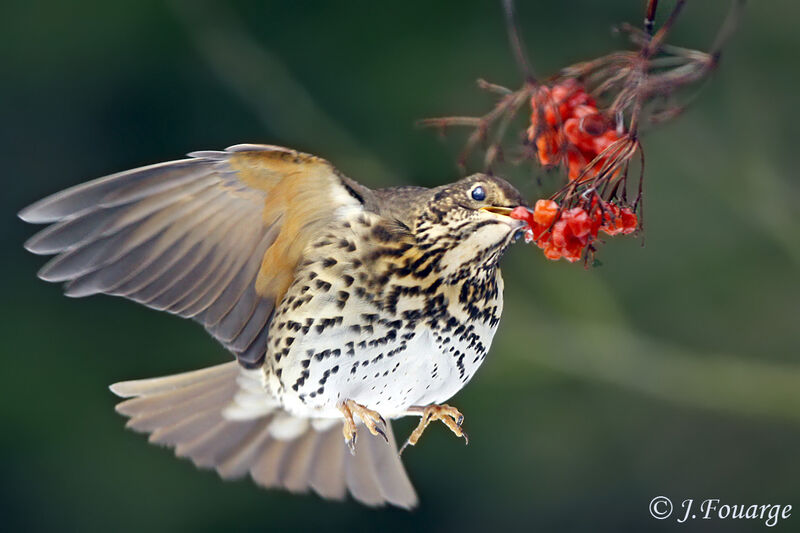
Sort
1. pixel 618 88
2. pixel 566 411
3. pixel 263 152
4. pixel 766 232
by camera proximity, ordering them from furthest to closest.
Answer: pixel 566 411, pixel 766 232, pixel 263 152, pixel 618 88

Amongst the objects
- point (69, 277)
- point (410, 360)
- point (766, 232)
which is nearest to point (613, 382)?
point (766, 232)

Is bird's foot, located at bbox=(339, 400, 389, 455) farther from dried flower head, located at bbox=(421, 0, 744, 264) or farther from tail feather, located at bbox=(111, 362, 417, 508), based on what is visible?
tail feather, located at bbox=(111, 362, 417, 508)

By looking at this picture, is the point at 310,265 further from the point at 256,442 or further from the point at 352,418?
the point at 256,442

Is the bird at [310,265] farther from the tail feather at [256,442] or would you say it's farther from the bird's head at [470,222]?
the tail feather at [256,442]

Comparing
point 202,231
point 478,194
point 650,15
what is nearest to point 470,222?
point 478,194

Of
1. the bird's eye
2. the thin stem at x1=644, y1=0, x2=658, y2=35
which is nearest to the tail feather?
the bird's eye

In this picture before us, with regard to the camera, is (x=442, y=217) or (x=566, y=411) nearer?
(x=442, y=217)

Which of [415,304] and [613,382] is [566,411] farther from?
[415,304]
